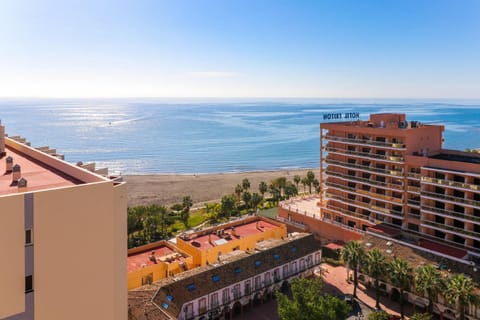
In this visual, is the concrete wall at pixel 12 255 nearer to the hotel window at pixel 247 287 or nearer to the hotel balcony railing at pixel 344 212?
the hotel window at pixel 247 287

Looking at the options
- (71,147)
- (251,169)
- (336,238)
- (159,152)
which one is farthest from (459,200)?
(71,147)

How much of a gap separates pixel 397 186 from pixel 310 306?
94.2 feet

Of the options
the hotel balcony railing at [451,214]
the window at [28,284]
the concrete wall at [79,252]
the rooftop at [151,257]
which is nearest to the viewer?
the window at [28,284]

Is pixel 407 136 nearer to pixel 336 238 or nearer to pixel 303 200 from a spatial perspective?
pixel 336 238

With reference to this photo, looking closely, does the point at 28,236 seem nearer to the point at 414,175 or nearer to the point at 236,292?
the point at 236,292

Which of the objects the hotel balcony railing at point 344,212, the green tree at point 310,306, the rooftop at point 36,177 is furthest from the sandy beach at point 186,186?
the rooftop at point 36,177

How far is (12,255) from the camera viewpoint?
519 inches

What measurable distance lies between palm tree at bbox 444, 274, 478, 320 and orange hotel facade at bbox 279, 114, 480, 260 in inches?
479

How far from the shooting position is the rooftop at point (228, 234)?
1753 inches

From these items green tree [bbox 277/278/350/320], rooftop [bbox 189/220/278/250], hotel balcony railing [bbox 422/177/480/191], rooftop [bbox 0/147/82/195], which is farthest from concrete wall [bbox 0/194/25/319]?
hotel balcony railing [bbox 422/177/480/191]

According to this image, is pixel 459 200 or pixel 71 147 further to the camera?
pixel 71 147

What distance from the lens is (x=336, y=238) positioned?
193 ft

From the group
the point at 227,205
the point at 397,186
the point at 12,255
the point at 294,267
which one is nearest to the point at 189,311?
the point at 294,267

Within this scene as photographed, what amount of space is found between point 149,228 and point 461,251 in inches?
1711
